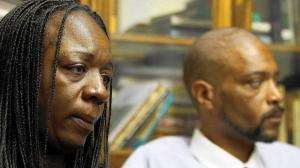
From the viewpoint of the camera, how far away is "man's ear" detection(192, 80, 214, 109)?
1.71 m

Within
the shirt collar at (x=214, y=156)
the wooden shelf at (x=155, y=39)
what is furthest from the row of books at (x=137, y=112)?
the shirt collar at (x=214, y=156)

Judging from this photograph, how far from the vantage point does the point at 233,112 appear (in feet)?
5.50

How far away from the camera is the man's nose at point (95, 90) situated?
0.89 meters

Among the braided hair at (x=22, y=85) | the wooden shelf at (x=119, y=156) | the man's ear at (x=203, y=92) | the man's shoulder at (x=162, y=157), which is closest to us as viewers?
the braided hair at (x=22, y=85)

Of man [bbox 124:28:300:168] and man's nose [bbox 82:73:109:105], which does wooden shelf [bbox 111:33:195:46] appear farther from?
man's nose [bbox 82:73:109:105]

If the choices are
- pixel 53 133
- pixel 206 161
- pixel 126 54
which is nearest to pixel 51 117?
pixel 53 133

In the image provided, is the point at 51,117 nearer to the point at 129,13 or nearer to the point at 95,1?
the point at 95,1

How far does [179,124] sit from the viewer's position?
201 centimetres

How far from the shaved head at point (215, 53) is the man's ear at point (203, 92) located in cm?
1

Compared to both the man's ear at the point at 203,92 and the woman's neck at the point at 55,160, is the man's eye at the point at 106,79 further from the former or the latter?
the man's ear at the point at 203,92

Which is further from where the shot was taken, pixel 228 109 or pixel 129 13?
pixel 129 13

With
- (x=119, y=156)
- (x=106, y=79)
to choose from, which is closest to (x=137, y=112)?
(x=119, y=156)

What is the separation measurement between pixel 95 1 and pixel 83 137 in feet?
3.08

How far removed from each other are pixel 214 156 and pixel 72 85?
832mm
